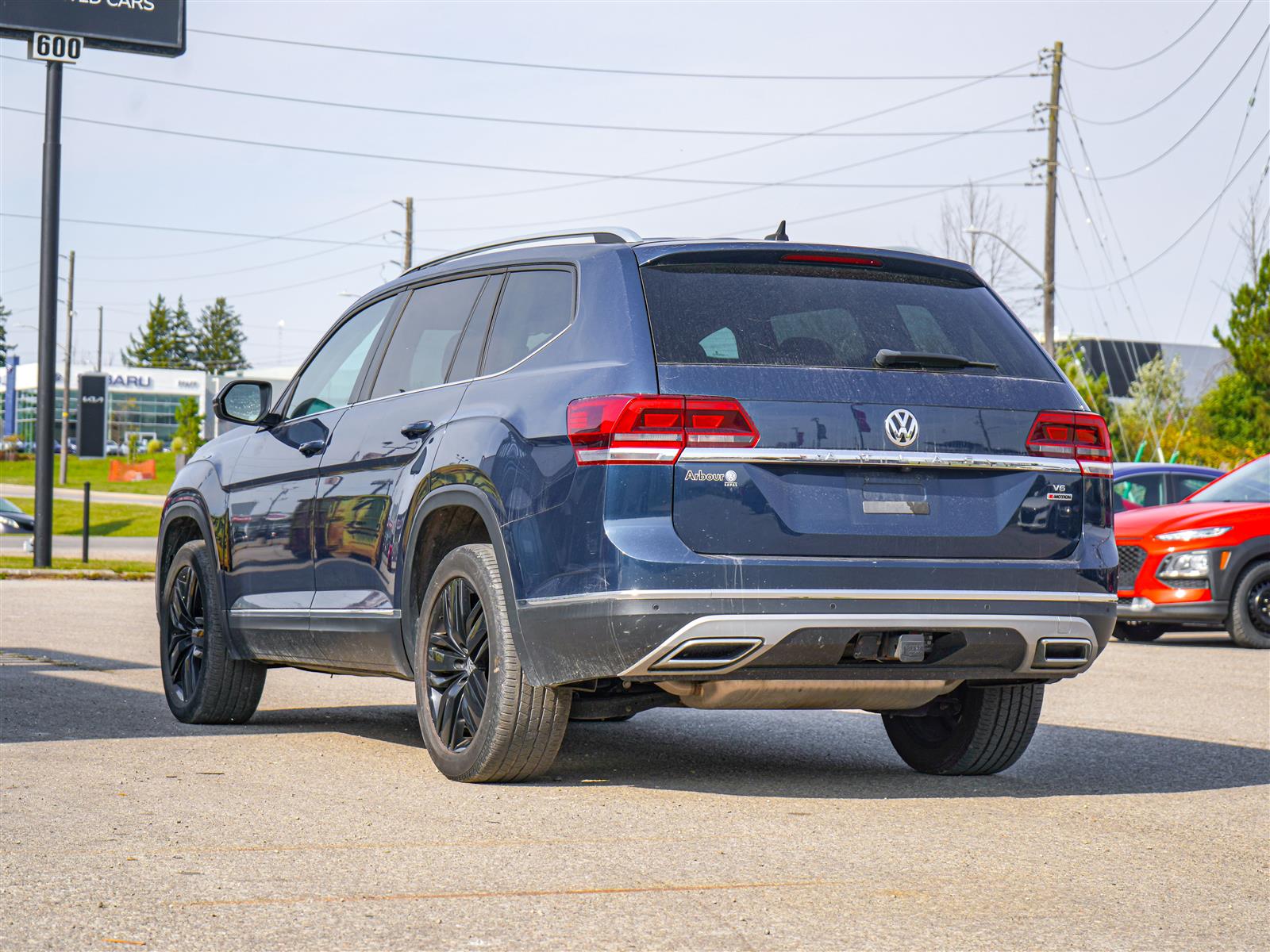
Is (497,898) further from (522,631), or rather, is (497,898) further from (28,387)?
(28,387)

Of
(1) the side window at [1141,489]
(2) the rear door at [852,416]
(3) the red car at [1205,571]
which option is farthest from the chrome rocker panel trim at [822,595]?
(1) the side window at [1141,489]

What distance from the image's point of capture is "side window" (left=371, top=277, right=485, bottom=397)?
21.8 feet

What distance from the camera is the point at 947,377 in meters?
5.71

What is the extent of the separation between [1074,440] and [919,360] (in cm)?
63

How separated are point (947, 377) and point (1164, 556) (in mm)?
9803

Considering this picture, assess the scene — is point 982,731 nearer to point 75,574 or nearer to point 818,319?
point 818,319

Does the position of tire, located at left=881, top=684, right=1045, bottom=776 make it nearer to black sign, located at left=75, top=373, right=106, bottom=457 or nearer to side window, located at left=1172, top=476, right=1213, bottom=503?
side window, located at left=1172, top=476, right=1213, bottom=503

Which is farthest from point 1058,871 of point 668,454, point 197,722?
point 197,722

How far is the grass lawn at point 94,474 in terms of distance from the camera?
64000 millimetres

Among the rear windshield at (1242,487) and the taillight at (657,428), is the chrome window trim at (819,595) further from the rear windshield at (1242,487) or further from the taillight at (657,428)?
the rear windshield at (1242,487)

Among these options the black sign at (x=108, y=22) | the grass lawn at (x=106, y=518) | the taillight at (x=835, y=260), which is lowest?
the grass lawn at (x=106, y=518)

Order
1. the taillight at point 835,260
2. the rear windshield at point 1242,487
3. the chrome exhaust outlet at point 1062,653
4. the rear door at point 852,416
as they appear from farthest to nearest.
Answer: the rear windshield at point 1242,487
the taillight at point 835,260
the chrome exhaust outlet at point 1062,653
the rear door at point 852,416

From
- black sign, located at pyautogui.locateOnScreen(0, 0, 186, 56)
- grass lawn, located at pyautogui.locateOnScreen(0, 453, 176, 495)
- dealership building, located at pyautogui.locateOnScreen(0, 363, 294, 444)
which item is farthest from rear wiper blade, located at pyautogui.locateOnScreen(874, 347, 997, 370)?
dealership building, located at pyautogui.locateOnScreen(0, 363, 294, 444)

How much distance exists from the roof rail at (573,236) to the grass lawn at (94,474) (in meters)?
49.5
